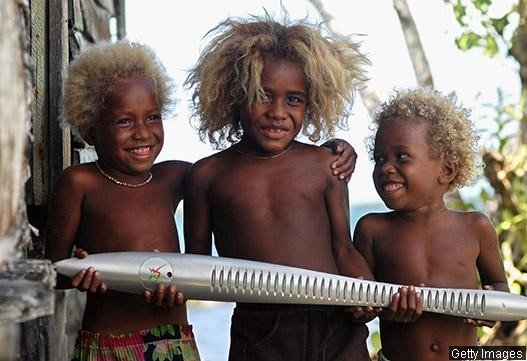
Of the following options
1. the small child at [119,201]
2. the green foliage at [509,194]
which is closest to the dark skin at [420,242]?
the small child at [119,201]

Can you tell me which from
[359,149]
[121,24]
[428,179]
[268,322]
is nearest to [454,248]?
[428,179]

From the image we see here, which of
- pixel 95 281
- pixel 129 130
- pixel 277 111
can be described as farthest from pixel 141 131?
pixel 95 281

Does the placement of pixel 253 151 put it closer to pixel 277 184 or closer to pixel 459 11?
pixel 277 184

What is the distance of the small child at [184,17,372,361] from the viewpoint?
2730mm

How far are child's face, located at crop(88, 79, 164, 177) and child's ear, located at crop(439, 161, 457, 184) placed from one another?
844mm

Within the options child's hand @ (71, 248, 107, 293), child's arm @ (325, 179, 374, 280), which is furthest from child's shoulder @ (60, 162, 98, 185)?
child's arm @ (325, 179, 374, 280)

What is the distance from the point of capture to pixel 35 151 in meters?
3.08

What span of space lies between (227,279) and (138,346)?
1.23ft

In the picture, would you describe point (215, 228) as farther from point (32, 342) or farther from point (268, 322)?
point (32, 342)

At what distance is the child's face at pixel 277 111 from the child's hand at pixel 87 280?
0.61m

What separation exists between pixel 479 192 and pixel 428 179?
2531mm

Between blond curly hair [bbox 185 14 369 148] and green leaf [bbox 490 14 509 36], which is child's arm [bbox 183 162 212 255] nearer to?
blond curly hair [bbox 185 14 369 148]

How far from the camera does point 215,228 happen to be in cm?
283

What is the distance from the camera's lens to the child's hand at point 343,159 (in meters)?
2.83
